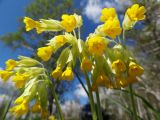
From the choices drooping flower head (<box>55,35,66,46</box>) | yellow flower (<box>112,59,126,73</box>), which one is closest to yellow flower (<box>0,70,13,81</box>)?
drooping flower head (<box>55,35,66,46</box>)

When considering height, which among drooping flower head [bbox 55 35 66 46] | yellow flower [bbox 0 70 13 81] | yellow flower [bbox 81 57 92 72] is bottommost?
yellow flower [bbox 81 57 92 72]

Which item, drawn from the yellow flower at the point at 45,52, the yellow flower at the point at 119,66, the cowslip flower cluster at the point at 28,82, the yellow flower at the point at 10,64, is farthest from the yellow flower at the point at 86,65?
the yellow flower at the point at 10,64

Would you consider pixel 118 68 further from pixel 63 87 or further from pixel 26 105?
pixel 63 87

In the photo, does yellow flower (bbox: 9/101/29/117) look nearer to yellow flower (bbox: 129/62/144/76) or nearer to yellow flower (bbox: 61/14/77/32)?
yellow flower (bbox: 61/14/77/32)

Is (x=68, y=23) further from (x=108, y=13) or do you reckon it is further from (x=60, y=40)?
(x=108, y=13)

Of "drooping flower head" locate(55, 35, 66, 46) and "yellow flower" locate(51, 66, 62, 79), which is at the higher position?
"drooping flower head" locate(55, 35, 66, 46)

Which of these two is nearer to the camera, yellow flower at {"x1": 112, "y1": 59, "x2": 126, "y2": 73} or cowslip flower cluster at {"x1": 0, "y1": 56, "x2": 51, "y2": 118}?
yellow flower at {"x1": 112, "y1": 59, "x2": 126, "y2": 73}

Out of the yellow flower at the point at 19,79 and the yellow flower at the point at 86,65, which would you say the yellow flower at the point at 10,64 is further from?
the yellow flower at the point at 86,65
